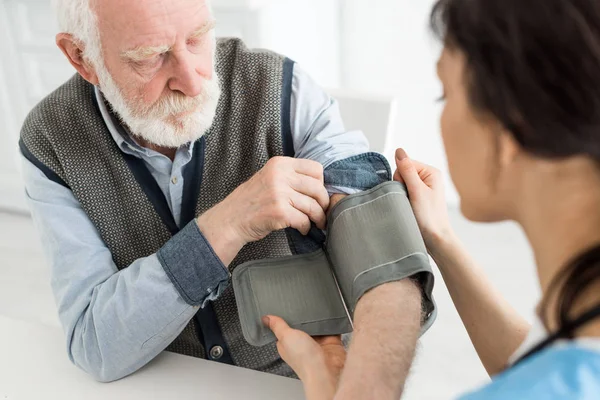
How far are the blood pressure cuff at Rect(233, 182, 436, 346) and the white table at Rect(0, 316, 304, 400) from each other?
0.23ft

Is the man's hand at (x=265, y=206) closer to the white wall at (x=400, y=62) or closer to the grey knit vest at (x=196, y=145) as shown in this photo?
the grey knit vest at (x=196, y=145)

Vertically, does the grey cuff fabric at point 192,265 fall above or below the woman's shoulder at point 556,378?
below

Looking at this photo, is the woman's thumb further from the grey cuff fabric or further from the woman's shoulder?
the woman's shoulder

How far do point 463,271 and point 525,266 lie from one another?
139 cm

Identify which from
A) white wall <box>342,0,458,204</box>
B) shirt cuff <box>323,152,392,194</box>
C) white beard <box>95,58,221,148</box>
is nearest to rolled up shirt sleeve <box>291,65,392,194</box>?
shirt cuff <box>323,152,392,194</box>

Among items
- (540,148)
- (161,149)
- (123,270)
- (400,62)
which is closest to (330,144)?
(161,149)

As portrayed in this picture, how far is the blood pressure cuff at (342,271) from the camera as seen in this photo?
3.20 feet

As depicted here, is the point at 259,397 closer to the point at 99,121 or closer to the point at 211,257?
the point at 211,257

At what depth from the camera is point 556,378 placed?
0.51 metres

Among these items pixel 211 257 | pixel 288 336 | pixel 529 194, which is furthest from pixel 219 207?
pixel 529 194

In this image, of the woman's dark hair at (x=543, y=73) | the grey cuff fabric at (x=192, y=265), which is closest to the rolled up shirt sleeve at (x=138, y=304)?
the grey cuff fabric at (x=192, y=265)

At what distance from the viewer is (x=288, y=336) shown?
940 mm

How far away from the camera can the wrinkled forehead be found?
1051 mm

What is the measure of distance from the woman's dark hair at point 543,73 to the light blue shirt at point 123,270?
0.55 m
